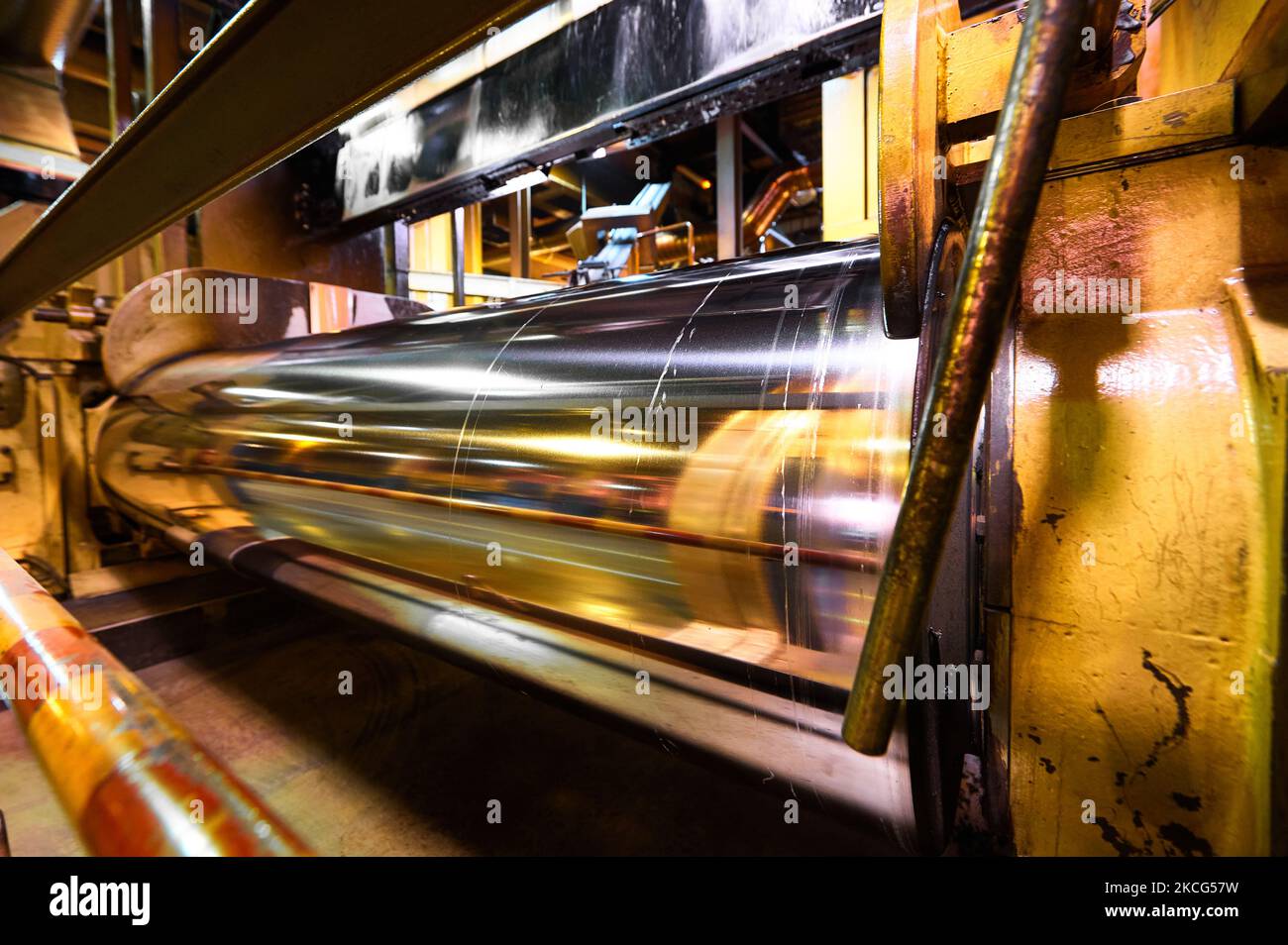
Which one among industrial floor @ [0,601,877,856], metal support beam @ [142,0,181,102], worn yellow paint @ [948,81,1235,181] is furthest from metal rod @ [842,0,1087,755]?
metal support beam @ [142,0,181,102]

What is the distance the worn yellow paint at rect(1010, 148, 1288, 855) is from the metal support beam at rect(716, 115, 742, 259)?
3205 millimetres

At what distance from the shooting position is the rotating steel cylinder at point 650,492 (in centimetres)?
60

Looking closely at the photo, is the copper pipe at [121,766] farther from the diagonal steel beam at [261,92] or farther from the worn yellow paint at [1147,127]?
the worn yellow paint at [1147,127]

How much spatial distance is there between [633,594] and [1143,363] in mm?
565

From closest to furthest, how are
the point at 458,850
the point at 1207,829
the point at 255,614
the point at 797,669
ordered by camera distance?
the point at 1207,829 < the point at 797,669 < the point at 458,850 < the point at 255,614

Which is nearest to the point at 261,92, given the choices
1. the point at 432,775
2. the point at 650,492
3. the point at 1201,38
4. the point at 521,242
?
the point at 650,492

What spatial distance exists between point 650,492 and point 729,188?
3505 millimetres

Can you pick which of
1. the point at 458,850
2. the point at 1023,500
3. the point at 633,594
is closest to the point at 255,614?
the point at 458,850

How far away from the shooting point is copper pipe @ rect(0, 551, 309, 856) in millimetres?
346

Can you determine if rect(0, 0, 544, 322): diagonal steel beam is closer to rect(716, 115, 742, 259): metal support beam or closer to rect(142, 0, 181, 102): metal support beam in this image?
rect(142, 0, 181, 102): metal support beam

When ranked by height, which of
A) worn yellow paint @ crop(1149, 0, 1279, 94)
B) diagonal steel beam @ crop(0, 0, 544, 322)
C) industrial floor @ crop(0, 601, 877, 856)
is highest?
worn yellow paint @ crop(1149, 0, 1279, 94)

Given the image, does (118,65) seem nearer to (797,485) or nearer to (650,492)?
(650,492)
